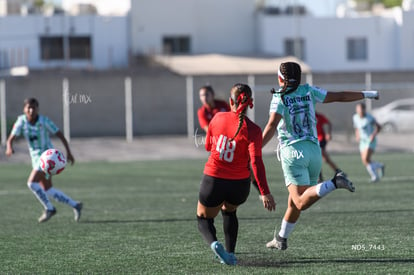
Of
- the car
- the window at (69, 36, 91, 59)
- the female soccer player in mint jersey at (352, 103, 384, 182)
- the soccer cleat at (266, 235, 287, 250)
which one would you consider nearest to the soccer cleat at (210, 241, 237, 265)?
the soccer cleat at (266, 235, 287, 250)

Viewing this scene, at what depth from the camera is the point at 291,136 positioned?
9500 mm

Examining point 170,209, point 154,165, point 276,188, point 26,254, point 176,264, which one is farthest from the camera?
point 154,165

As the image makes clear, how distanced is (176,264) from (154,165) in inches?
763

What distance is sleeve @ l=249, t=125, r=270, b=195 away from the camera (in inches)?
346

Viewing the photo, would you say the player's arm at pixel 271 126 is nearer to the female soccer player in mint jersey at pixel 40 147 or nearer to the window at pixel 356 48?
the female soccer player in mint jersey at pixel 40 147

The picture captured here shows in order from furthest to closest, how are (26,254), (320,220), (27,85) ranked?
1. (27,85)
2. (320,220)
3. (26,254)

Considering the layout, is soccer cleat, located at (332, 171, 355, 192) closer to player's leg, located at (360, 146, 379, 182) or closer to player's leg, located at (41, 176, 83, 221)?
player's leg, located at (41, 176, 83, 221)

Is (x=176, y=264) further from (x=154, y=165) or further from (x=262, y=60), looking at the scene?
(x=262, y=60)

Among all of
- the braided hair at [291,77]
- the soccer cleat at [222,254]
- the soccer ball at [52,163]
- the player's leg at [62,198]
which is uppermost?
Result: the braided hair at [291,77]

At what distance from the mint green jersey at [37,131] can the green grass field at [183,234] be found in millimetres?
1162

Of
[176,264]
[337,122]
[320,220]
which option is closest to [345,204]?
[320,220]

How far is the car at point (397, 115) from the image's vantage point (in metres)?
38.6

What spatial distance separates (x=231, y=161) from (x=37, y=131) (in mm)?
5612

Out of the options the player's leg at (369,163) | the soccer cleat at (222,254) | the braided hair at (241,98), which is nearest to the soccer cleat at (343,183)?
the braided hair at (241,98)
